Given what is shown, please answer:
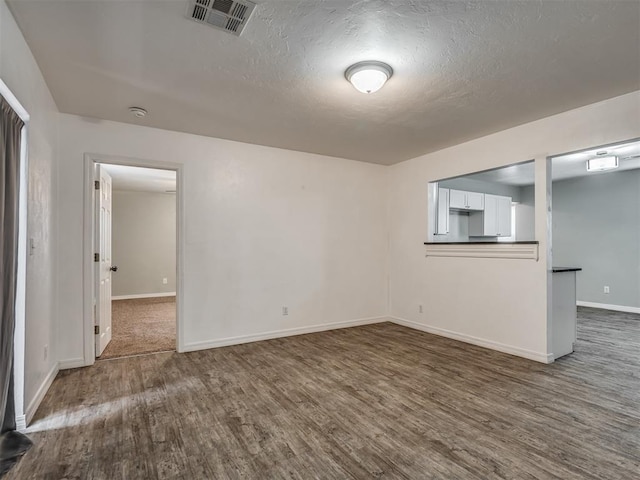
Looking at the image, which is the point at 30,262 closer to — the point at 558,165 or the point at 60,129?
the point at 60,129

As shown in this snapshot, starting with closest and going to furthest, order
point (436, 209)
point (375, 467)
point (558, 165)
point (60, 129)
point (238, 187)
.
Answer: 1. point (375, 467)
2. point (60, 129)
3. point (238, 187)
4. point (436, 209)
5. point (558, 165)

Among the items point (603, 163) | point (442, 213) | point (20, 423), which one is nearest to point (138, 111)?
point (20, 423)

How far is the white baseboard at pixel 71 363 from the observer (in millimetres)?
3287

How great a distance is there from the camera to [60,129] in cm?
334

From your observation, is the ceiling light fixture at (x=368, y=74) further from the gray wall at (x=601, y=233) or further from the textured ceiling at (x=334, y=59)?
the gray wall at (x=601, y=233)

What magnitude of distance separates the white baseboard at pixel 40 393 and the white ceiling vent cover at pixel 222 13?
2.80m

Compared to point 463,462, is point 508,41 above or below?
above

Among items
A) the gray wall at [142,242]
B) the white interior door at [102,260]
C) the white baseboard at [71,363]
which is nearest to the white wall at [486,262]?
the white interior door at [102,260]

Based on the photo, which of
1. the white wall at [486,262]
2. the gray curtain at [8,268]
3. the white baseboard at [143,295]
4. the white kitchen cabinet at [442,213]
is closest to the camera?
the gray curtain at [8,268]

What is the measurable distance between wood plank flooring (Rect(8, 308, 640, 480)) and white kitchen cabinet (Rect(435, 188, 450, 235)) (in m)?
2.06

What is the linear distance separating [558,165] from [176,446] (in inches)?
264

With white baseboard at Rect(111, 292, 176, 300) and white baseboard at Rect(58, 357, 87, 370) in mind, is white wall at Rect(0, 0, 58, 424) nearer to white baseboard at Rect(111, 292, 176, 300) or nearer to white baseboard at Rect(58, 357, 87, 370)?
white baseboard at Rect(58, 357, 87, 370)

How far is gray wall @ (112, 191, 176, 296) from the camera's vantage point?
25.2ft

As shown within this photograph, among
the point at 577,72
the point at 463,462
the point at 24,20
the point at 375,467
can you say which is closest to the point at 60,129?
the point at 24,20
